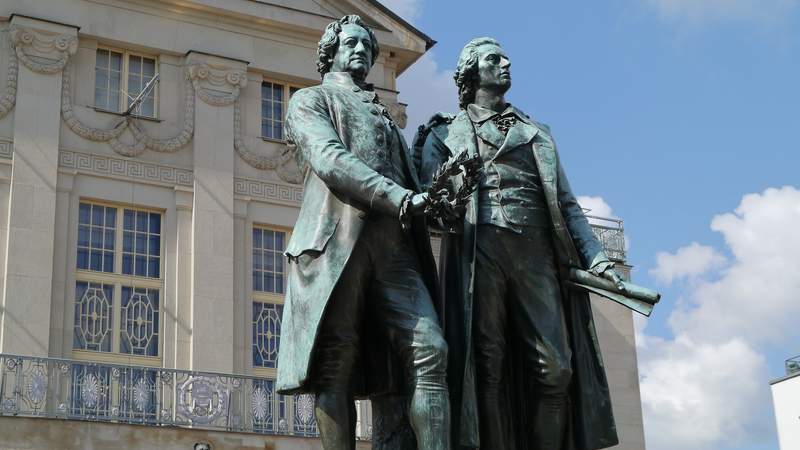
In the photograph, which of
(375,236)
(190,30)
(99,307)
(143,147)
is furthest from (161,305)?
(375,236)

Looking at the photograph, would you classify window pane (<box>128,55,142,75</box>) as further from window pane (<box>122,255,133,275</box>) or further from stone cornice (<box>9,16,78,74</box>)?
window pane (<box>122,255,133,275</box>)

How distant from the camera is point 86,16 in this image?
24.3m

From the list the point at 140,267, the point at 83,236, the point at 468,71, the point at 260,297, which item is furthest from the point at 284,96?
the point at 468,71

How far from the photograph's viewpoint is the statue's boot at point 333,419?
18.7ft

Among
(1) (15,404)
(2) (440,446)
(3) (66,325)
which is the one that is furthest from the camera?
(3) (66,325)

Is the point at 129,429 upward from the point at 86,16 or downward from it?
downward

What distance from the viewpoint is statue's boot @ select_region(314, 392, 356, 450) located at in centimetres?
570

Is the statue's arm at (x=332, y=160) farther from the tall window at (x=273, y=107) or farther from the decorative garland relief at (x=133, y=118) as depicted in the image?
the tall window at (x=273, y=107)

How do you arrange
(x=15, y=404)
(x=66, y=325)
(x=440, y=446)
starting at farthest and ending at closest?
(x=66, y=325) < (x=15, y=404) < (x=440, y=446)

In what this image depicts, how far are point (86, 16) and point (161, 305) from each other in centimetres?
514

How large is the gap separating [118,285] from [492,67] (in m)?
17.8

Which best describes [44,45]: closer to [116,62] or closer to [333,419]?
[116,62]

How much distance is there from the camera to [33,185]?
23234 mm

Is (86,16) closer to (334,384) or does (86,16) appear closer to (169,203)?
(169,203)
